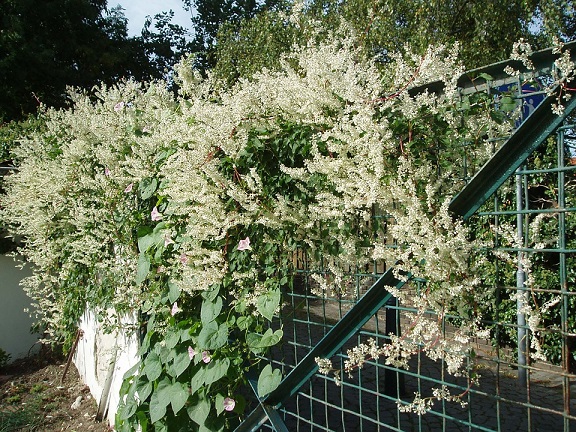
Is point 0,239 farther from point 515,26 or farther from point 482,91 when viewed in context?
point 515,26

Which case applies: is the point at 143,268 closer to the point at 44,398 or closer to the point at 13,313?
the point at 44,398

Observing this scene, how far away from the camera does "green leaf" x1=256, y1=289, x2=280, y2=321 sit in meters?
2.22

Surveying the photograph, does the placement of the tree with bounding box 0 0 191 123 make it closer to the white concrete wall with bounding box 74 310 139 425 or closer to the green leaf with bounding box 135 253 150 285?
the white concrete wall with bounding box 74 310 139 425

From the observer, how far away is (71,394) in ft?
18.0

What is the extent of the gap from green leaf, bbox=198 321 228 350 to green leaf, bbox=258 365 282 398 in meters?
0.25

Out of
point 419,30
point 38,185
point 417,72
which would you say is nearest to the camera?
point 417,72

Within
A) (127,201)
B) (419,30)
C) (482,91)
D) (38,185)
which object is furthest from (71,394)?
(419,30)

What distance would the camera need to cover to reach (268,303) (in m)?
2.26

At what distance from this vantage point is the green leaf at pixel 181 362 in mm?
→ 2600

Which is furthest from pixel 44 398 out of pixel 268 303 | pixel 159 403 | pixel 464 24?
pixel 464 24

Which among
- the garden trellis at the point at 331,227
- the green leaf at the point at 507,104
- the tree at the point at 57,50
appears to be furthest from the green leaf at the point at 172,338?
the tree at the point at 57,50

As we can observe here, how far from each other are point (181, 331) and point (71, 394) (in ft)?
11.8

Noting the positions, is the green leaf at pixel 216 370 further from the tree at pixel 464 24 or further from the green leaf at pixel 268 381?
the tree at pixel 464 24

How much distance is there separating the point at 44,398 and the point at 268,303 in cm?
427
